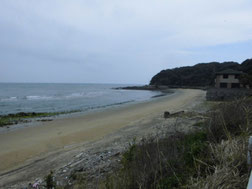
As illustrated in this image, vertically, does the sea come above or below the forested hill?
below

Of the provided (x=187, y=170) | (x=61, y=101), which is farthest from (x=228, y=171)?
(x=61, y=101)

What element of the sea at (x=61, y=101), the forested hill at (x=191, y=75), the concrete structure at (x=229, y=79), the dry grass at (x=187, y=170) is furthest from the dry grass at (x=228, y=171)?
the forested hill at (x=191, y=75)

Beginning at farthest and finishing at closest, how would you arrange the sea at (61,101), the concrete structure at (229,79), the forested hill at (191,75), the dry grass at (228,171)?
1. the forested hill at (191,75)
2. the concrete structure at (229,79)
3. the sea at (61,101)
4. the dry grass at (228,171)

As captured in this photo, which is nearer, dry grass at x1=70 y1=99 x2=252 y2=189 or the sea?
dry grass at x1=70 y1=99 x2=252 y2=189

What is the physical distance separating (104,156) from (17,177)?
253 centimetres

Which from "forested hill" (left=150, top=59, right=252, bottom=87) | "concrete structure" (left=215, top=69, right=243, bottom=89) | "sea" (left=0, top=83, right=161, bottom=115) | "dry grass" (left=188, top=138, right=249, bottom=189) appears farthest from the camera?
"forested hill" (left=150, top=59, right=252, bottom=87)

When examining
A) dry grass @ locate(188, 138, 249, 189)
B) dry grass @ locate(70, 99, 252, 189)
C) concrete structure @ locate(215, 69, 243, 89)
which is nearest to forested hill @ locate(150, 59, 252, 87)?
concrete structure @ locate(215, 69, 243, 89)

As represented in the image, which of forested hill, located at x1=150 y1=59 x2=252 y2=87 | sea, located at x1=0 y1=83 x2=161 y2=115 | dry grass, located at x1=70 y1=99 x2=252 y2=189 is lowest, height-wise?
sea, located at x1=0 y1=83 x2=161 y2=115

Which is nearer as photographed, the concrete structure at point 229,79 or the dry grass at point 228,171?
the dry grass at point 228,171

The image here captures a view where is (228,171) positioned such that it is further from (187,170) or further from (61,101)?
(61,101)

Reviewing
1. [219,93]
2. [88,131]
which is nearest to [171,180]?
[88,131]

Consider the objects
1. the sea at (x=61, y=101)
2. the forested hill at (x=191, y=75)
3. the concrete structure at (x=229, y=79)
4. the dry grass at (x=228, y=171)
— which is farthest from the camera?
the forested hill at (x=191, y=75)

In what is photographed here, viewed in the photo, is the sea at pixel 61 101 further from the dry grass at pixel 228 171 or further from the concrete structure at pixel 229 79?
the dry grass at pixel 228 171

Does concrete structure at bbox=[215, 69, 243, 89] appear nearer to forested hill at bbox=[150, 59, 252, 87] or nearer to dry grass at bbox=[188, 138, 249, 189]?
dry grass at bbox=[188, 138, 249, 189]
